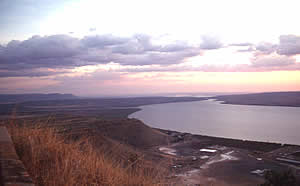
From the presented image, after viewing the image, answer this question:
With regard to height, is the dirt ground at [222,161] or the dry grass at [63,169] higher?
the dry grass at [63,169]

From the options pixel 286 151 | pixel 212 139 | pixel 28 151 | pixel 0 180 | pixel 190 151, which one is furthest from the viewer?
pixel 212 139

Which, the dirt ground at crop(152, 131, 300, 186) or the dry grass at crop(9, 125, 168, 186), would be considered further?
the dirt ground at crop(152, 131, 300, 186)

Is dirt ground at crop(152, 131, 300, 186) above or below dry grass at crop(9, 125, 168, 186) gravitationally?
below

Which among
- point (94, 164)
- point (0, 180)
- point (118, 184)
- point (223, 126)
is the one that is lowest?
point (223, 126)

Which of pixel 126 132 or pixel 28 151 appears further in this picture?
pixel 126 132

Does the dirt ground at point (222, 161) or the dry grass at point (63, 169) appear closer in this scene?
the dry grass at point (63, 169)

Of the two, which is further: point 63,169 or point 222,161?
point 222,161

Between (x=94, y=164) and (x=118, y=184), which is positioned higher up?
(x=94, y=164)

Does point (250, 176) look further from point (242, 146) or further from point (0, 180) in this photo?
point (0, 180)

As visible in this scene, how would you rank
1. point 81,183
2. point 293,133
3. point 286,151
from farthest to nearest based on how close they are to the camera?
point 293,133, point 286,151, point 81,183

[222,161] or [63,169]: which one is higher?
[63,169]

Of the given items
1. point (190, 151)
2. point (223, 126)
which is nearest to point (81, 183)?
point (190, 151)
